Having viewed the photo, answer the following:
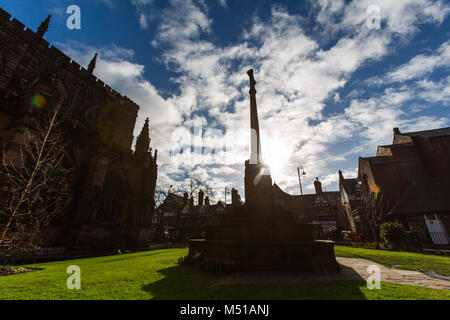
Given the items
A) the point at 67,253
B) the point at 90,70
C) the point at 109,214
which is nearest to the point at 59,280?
the point at 67,253

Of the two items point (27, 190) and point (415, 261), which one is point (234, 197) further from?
point (27, 190)

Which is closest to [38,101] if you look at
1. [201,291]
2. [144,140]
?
[144,140]

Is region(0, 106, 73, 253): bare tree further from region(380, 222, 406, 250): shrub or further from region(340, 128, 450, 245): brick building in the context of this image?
region(340, 128, 450, 245): brick building

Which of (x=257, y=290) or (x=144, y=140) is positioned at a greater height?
(x=144, y=140)

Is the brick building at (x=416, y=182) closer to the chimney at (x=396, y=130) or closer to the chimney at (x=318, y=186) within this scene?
the chimney at (x=396, y=130)

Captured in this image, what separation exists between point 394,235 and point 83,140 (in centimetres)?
2647

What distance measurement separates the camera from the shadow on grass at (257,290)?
11.7 feet

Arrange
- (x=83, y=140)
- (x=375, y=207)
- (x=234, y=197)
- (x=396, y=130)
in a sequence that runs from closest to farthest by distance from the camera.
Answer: (x=83, y=140), (x=375, y=207), (x=396, y=130), (x=234, y=197)

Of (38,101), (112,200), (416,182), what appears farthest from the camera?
(416,182)

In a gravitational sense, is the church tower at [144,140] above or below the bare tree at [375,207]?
above

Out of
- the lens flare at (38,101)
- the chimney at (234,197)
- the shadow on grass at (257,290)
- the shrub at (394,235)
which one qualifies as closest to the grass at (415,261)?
the shadow on grass at (257,290)

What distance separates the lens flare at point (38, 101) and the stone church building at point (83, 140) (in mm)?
77

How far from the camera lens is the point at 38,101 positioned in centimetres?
1290

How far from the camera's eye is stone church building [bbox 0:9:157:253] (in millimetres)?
12891
